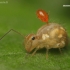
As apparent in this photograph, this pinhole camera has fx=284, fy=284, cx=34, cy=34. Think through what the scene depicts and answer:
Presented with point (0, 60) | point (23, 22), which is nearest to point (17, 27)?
point (23, 22)

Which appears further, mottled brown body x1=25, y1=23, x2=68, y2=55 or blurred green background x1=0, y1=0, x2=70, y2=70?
mottled brown body x1=25, y1=23, x2=68, y2=55

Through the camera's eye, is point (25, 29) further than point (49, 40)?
Yes

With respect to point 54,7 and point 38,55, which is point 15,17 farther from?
point 38,55

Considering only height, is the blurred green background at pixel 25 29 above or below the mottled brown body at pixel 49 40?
below

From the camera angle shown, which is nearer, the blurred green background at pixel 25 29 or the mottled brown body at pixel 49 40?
the blurred green background at pixel 25 29

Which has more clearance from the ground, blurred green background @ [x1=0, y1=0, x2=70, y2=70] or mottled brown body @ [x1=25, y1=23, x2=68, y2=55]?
mottled brown body @ [x1=25, y1=23, x2=68, y2=55]
